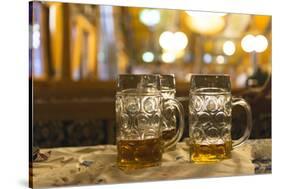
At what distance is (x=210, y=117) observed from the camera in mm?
1702

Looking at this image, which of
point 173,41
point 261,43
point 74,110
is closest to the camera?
point 74,110

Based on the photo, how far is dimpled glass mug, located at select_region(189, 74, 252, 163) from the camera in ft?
5.53

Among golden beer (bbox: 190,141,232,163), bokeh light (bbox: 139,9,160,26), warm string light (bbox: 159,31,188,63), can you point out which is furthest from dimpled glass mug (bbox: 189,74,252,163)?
bokeh light (bbox: 139,9,160,26)

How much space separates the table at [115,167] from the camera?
5.02 feet

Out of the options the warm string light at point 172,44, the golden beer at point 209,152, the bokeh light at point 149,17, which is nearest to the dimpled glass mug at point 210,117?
the golden beer at point 209,152

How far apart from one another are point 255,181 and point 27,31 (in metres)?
1.05

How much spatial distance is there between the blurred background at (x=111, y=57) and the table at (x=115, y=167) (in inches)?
1.6

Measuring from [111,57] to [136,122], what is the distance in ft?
0.81

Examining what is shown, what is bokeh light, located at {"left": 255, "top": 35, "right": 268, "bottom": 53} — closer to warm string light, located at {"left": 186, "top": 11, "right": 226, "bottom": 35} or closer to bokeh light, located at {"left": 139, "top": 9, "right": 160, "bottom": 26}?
warm string light, located at {"left": 186, "top": 11, "right": 226, "bottom": 35}

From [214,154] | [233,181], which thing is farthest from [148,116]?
[233,181]

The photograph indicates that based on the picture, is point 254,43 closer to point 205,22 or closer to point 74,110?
point 205,22

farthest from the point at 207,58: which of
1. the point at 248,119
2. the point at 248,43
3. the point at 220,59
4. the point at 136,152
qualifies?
the point at 136,152

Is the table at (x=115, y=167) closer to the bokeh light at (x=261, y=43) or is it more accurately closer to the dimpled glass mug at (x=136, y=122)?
the dimpled glass mug at (x=136, y=122)

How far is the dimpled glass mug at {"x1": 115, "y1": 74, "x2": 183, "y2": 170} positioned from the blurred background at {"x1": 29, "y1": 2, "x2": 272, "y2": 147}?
0.10ft
